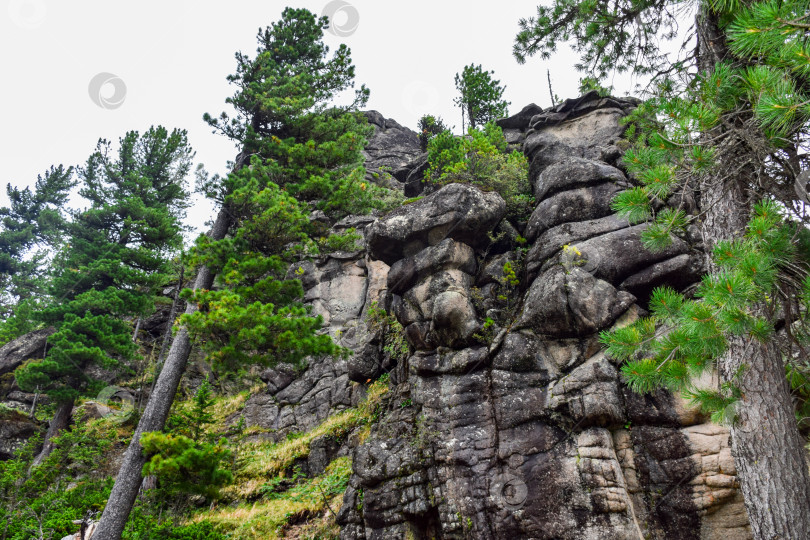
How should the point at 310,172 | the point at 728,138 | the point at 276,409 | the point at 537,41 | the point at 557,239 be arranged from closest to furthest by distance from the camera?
the point at 728,138 < the point at 537,41 < the point at 557,239 < the point at 310,172 < the point at 276,409

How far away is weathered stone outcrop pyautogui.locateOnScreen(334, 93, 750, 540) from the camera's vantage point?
30.8 feet

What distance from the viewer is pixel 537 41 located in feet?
→ 30.0

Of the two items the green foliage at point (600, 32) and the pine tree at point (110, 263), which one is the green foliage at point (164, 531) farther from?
the green foliage at point (600, 32)

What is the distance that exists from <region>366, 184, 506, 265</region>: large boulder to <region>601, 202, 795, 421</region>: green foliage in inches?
379

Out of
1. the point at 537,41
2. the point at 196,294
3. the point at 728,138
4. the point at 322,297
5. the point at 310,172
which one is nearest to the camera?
the point at 728,138

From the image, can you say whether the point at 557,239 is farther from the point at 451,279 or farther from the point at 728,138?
the point at 728,138

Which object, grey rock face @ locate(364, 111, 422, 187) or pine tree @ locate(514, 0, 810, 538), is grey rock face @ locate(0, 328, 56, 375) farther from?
pine tree @ locate(514, 0, 810, 538)

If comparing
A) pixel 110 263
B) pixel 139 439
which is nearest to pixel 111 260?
pixel 110 263

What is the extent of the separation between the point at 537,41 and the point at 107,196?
22.9 metres

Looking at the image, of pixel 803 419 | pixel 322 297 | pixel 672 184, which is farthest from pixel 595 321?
pixel 322 297

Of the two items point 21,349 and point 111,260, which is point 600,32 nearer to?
point 111,260

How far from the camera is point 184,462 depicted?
9102mm

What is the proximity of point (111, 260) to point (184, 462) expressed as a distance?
1420 centimetres

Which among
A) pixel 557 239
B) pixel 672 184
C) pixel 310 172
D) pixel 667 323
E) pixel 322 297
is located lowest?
pixel 667 323
